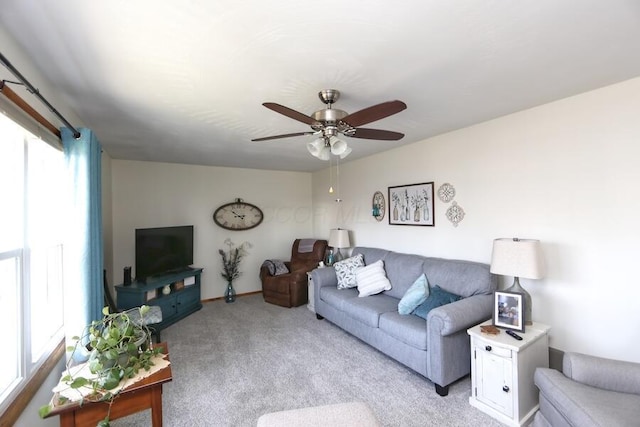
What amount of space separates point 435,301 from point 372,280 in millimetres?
979

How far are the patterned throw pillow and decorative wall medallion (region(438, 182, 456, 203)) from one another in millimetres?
1444

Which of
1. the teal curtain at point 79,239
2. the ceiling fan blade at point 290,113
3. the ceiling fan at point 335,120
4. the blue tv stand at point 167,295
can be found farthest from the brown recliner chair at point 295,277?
the ceiling fan blade at point 290,113

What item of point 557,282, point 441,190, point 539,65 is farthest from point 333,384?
point 539,65

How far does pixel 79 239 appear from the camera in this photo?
196 cm

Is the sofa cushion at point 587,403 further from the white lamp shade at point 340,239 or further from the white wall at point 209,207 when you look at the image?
the white wall at point 209,207

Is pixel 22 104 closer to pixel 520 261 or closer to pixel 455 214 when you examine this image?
pixel 520 261

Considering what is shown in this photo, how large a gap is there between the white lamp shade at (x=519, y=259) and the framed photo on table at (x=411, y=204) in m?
1.16

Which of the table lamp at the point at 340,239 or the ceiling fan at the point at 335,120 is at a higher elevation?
the ceiling fan at the point at 335,120

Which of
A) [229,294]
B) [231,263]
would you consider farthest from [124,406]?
[231,263]

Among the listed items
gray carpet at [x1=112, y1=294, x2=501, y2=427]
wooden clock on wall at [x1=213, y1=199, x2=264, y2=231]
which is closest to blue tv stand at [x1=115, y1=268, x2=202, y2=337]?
gray carpet at [x1=112, y1=294, x2=501, y2=427]

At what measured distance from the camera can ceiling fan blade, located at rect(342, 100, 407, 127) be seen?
5.21ft

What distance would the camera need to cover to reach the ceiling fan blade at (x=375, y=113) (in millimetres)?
1587

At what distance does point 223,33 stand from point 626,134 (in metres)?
2.84

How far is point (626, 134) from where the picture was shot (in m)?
2.04
